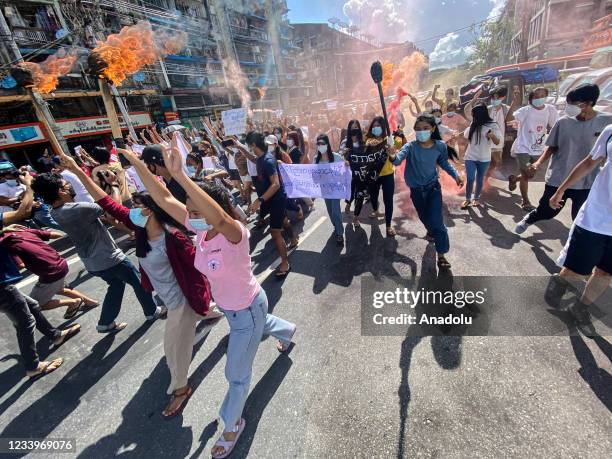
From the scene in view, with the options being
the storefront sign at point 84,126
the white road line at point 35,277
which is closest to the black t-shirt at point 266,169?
the white road line at point 35,277

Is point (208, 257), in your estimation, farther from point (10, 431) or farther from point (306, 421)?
point (10, 431)

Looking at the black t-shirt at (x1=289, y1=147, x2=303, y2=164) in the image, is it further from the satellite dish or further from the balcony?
the balcony

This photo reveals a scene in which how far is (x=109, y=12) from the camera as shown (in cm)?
2311

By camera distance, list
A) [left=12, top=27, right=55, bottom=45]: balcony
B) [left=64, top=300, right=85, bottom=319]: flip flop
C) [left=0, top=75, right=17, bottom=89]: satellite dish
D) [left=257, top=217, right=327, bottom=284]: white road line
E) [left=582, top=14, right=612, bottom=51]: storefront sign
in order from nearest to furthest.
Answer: [left=64, top=300, right=85, bottom=319]: flip flop < [left=257, top=217, right=327, bottom=284]: white road line < [left=0, top=75, right=17, bottom=89]: satellite dish < [left=582, top=14, right=612, bottom=51]: storefront sign < [left=12, top=27, right=55, bottom=45]: balcony

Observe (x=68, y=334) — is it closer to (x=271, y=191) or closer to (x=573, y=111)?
(x=271, y=191)

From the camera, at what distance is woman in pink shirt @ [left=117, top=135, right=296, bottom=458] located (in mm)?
1973

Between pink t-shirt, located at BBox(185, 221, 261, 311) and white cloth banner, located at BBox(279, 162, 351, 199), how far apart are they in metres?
3.02

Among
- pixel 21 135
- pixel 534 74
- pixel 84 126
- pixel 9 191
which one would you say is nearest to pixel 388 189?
pixel 9 191

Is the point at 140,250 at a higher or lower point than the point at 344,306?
higher

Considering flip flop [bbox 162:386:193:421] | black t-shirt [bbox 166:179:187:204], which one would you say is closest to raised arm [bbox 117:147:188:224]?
black t-shirt [bbox 166:179:187:204]

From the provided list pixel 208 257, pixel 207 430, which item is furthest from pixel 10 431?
pixel 208 257

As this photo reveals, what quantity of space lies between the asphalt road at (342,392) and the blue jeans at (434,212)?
413 millimetres

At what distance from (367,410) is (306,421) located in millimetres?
480

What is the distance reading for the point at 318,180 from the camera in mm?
4977
